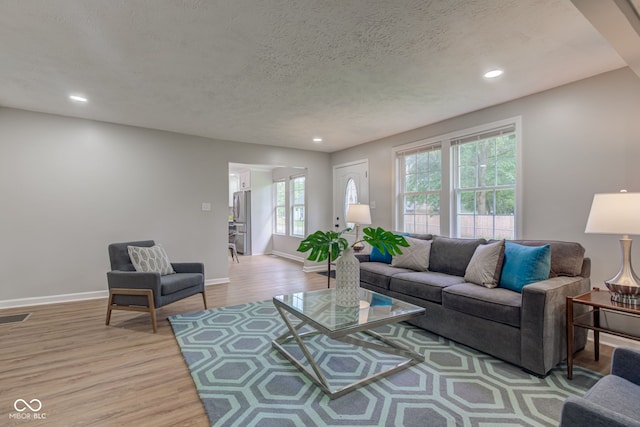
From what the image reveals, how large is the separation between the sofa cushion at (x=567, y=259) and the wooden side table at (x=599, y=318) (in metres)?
0.24

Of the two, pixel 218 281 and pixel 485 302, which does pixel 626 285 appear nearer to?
pixel 485 302

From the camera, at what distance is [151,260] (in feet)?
11.3

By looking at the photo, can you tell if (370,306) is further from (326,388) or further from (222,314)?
(222,314)

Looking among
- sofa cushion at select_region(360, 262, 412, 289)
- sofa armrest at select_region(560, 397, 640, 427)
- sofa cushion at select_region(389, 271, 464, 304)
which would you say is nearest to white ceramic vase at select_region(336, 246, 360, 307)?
sofa cushion at select_region(389, 271, 464, 304)

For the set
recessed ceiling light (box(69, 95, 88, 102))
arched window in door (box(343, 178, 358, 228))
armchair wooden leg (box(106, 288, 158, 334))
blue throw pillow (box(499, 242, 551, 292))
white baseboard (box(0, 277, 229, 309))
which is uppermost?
recessed ceiling light (box(69, 95, 88, 102))

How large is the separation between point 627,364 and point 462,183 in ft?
9.28

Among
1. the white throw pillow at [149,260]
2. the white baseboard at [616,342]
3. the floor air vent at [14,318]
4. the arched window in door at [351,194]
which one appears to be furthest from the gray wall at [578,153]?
the floor air vent at [14,318]

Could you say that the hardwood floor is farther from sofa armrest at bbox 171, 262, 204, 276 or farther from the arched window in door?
the arched window in door

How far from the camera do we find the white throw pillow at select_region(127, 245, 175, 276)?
11.0 feet

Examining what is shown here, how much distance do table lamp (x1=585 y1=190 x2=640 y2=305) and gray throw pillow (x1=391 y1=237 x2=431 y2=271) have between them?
1611mm

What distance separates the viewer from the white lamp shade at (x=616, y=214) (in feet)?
6.55

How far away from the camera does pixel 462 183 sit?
395 cm

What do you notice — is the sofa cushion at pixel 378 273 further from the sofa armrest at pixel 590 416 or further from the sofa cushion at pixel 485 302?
the sofa armrest at pixel 590 416

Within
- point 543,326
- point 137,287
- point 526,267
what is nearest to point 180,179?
point 137,287
